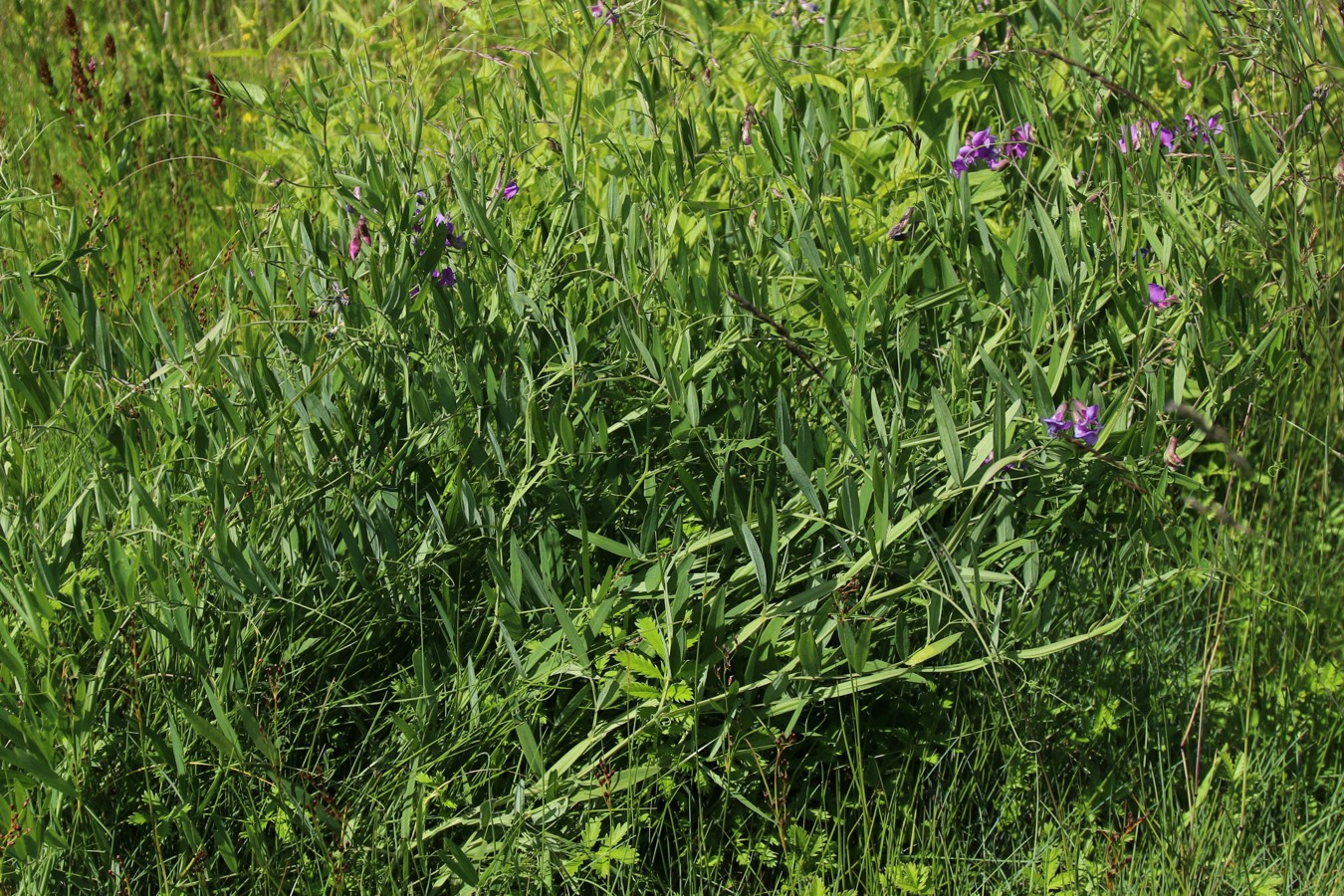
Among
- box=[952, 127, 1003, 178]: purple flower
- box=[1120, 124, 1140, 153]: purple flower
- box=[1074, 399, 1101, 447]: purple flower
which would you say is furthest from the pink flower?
box=[952, 127, 1003, 178]: purple flower

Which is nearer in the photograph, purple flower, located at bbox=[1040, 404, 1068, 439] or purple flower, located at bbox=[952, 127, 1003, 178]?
purple flower, located at bbox=[1040, 404, 1068, 439]

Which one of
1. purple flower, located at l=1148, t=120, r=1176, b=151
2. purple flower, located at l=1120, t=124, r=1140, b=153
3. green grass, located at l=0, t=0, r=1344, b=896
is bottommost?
green grass, located at l=0, t=0, r=1344, b=896

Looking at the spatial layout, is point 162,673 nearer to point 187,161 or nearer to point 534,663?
point 534,663

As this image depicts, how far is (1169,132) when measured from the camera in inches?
82.3

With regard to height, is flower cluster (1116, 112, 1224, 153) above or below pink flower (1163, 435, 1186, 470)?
above

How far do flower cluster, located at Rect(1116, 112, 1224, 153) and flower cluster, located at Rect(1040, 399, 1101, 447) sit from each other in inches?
18.1

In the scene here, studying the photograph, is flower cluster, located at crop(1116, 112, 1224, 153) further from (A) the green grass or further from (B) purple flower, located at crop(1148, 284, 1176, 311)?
(B) purple flower, located at crop(1148, 284, 1176, 311)

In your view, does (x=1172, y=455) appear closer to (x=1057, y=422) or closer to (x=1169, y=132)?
(x=1057, y=422)

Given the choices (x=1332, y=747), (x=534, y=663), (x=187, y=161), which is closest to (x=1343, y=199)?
(x=1332, y=747)

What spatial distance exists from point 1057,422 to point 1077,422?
34 millimetres

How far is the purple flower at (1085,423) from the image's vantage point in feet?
5.05

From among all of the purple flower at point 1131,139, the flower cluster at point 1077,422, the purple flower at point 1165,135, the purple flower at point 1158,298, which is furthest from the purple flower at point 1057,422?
→ the purple flower at point 1165,135

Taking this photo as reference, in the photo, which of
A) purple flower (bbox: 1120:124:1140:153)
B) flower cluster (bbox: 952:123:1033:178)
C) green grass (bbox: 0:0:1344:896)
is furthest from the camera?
flower cluster (bbox: 952:123:1033:178)

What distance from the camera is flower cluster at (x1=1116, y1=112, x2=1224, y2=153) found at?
1817mm
